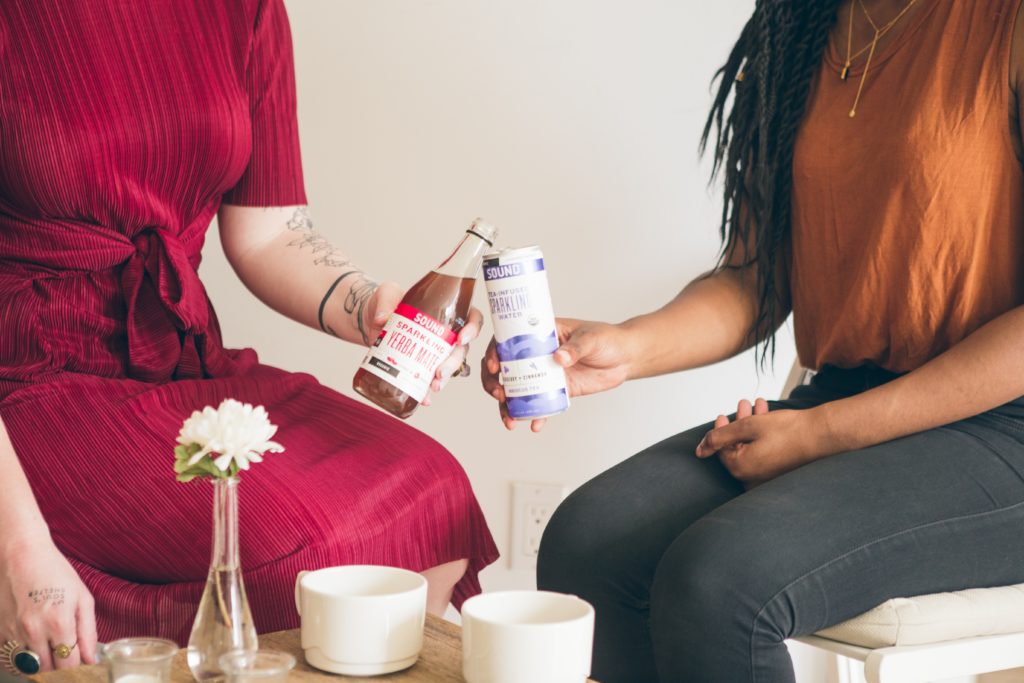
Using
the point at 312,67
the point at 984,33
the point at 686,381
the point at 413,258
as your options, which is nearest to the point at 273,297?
the point at 413,258

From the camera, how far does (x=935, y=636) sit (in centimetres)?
88

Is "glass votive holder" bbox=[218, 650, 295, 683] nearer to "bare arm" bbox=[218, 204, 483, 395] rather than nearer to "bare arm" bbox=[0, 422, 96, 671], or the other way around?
"bare arm" bbox=[0, 422, 96, 671]

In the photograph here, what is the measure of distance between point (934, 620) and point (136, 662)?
2.04ft

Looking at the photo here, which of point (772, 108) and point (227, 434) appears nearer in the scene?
point (227, 434)

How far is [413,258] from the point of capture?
1771 millimetres

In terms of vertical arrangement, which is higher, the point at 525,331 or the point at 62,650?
the point at 525,331

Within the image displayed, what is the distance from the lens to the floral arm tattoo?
120 cm

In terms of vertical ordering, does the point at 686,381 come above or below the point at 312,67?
below

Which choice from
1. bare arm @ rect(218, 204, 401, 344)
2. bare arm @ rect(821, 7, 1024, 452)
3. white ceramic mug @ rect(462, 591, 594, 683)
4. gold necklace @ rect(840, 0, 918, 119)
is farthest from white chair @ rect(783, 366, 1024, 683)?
bare arm @ rect(218, 204, 401, 344)

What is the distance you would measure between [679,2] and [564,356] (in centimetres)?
94

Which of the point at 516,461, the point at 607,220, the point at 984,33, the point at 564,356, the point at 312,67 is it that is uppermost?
the point at 312,67

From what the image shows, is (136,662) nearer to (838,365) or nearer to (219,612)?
(219,612)

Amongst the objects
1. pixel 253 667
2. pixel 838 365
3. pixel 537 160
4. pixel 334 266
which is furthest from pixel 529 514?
pixel 253 667

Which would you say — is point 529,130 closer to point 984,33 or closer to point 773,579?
point 984,33
